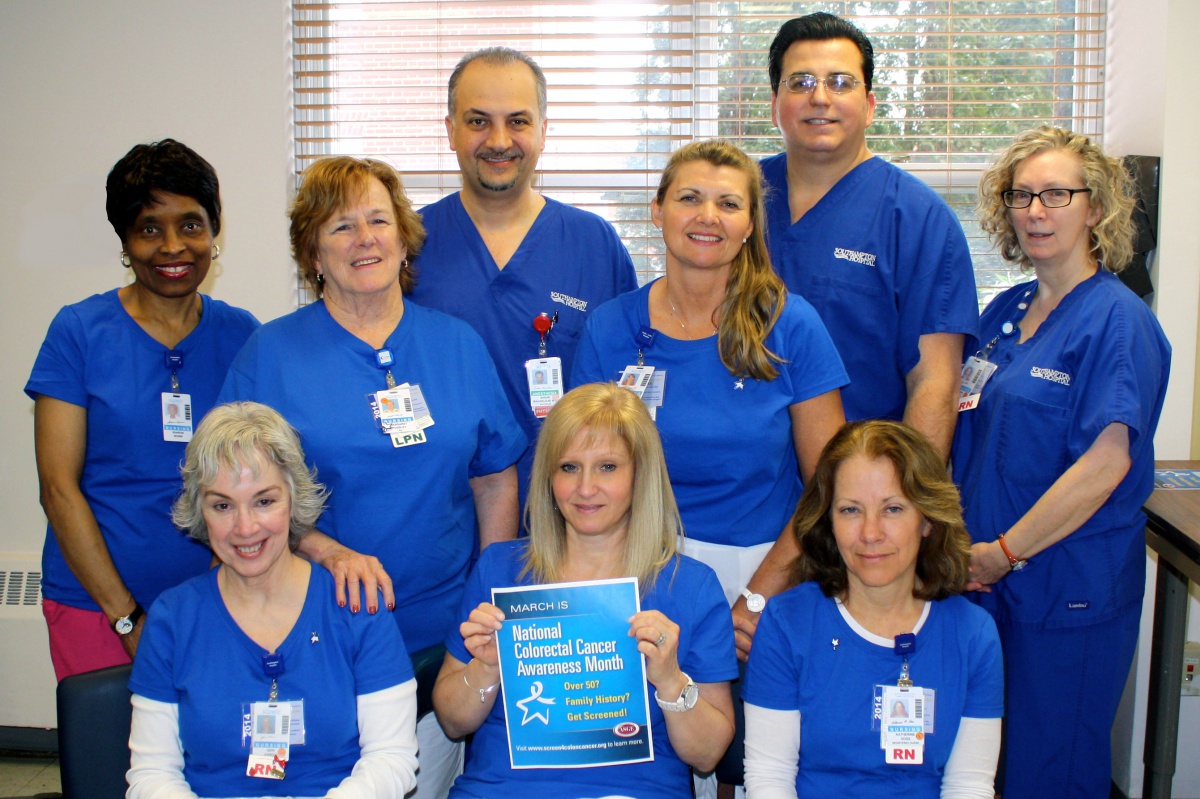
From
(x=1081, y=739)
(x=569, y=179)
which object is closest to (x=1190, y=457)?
(x=1081, y=739)

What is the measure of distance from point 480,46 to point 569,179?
0.60m

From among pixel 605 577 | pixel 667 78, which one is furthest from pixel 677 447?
pixel 667 78

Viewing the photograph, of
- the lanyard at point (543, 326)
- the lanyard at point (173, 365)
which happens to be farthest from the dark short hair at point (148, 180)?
the lanyard at point (543, 326)

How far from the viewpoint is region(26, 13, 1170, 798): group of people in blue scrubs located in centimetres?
174

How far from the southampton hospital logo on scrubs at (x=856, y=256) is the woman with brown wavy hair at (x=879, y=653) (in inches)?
26.9

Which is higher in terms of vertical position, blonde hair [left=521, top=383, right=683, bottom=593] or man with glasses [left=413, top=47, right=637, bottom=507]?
man with glasses [left=413, top=47, right=637, bottom=507]

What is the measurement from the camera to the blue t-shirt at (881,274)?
7.79 feet

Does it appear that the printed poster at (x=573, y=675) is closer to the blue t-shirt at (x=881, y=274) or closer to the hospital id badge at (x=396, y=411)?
the hospital id badge at (x=396, y=411)

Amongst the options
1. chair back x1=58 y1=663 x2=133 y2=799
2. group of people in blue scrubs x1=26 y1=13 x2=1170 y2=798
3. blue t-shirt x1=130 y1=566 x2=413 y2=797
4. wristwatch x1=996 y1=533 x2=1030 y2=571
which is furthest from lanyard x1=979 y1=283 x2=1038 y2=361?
chair back x1=58 y1=663 x2=133 y2=799

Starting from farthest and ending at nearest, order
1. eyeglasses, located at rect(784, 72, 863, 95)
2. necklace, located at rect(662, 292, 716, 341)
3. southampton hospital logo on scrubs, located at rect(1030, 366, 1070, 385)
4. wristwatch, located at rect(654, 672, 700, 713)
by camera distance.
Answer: eyeglasses, located at rect(784, 72, 863, 95) < southampton hospital logo on scrubs, located at rect(1030, 366, 1070, 385) < necklace, located at rect(662, 292, 716, 341) < wristwatch, located at rect(654, 672, 700, 713)

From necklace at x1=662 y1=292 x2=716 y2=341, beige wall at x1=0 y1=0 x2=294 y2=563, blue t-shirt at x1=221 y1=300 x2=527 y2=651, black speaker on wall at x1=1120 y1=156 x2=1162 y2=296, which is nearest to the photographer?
blue t-shirt at x1=221 y1=300 x2=527 y2=651

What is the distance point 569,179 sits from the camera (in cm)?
359

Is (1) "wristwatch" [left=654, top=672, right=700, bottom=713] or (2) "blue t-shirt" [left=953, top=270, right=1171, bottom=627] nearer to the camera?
(1) "wristwatch" [left=654, top=672, right=700, bottom=713]

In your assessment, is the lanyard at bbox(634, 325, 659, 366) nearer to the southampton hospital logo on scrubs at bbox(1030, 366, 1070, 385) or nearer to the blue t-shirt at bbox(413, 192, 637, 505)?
the blue t-shirt at bbox(413, 192, 637, 505)
